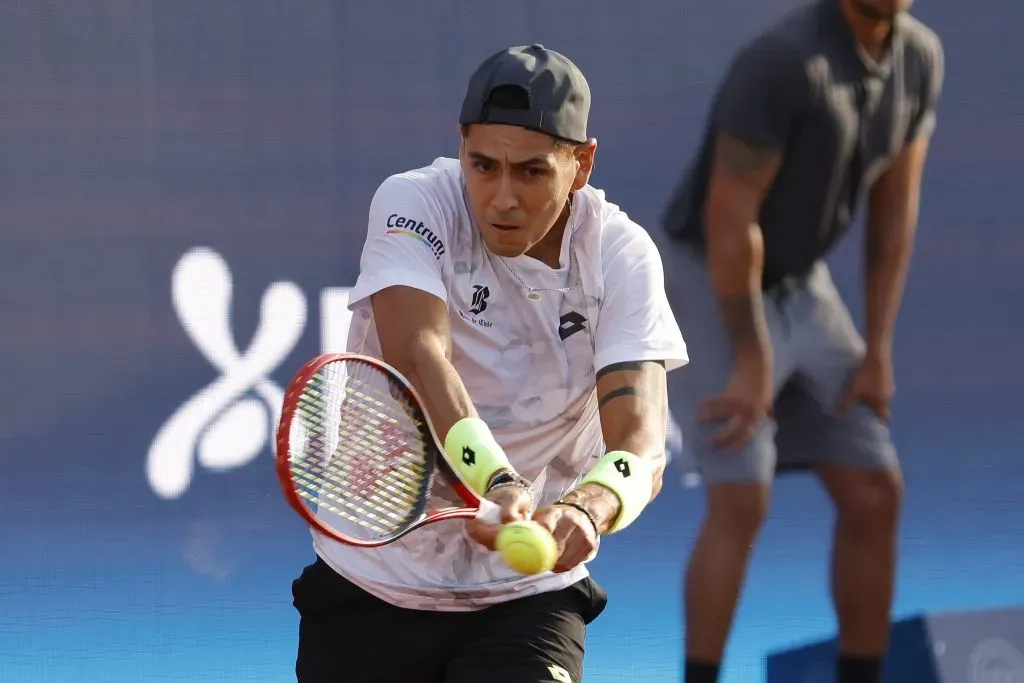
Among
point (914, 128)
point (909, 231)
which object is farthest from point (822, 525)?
point (914, 128)

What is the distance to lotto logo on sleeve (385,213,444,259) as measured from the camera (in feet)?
8.27

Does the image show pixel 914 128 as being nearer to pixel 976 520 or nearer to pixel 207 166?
pixel 976 520

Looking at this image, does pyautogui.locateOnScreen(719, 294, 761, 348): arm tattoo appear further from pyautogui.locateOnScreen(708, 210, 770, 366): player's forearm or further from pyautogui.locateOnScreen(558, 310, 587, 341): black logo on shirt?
pyautogui.locateOnScreen(558, 310, 587, 341): black logo on shirt

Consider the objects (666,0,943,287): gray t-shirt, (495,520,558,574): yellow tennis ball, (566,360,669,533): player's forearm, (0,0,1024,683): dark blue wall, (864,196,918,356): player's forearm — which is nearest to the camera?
(495,520,558,574): yellow tennis ball

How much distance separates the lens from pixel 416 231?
99.3 inches

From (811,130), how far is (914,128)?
1.12ft

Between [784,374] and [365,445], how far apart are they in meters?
1.88

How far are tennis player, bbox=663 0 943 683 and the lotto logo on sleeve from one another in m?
1.62

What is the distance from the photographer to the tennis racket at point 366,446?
2.31 metres

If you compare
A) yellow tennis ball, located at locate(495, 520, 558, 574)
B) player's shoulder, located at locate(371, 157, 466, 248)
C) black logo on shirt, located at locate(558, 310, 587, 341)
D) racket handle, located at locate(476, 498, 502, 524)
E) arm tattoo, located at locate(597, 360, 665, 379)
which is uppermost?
player's shoulder, located at locate(371, 157, 466, 248)

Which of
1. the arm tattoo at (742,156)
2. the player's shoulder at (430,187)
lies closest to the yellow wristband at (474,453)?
the player's shoulder at (430,187)

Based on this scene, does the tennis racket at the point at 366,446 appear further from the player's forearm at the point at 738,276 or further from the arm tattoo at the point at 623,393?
the player's forearm at the point at 738,276

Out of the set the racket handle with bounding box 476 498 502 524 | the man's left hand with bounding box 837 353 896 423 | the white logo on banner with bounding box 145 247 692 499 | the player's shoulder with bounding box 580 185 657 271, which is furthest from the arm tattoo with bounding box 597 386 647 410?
the man's left hand with bounding box 837 353 896 423

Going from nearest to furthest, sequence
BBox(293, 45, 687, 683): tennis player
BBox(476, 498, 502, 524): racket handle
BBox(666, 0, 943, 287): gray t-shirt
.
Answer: BBox(476, 498, 502, 524): racket handle
BBox(293, 45, 687, 683): tennis player
BBox(666, 0, 943, 287): gray t-shirt
